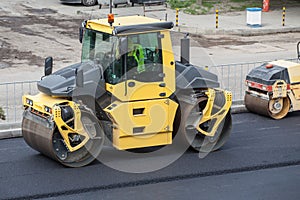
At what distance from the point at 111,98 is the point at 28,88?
5.35 meters

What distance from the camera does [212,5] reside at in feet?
101

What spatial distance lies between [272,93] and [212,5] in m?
16.7

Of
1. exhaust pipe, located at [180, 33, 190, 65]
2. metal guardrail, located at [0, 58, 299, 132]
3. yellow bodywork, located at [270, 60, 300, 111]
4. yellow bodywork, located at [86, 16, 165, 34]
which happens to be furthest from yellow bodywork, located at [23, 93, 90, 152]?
yellow bodywork, located at [270, 60, 300, 111]

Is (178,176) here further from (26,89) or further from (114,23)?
(26,89)

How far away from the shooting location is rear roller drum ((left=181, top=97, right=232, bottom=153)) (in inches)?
484

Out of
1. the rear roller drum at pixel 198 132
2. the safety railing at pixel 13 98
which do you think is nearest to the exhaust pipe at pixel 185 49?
the rear roller drum at pixel 198 132

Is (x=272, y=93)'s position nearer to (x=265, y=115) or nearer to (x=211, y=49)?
(x=265, y=115)

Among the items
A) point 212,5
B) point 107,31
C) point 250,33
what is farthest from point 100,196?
point 212,5

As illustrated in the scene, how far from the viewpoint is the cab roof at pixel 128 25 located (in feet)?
37.6

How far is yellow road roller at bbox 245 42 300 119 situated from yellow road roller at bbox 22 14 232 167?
9.05ft

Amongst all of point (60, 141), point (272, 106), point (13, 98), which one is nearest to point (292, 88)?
point (272, 106)

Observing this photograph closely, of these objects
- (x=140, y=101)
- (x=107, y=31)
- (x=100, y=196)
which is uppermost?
(x=107, y=31)

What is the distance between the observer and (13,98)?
15.7m

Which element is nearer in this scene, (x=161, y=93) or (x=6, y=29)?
(x=161, y=93)
